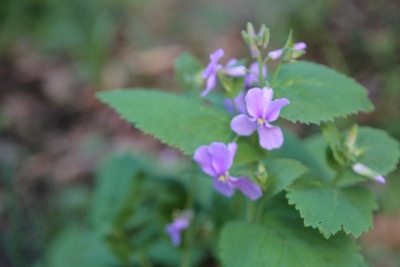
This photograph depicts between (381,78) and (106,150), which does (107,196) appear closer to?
(106,150)

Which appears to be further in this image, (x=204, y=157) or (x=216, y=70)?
(x=216, y=70)

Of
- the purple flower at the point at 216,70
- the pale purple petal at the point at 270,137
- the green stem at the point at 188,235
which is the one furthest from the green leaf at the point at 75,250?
the pale purple petal at the point at 270,137

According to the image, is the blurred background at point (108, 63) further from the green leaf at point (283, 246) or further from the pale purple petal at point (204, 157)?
the pale purple petal at point (204, 157)

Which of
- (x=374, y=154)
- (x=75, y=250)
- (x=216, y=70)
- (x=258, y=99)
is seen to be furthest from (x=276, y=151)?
(x=75, y=250)

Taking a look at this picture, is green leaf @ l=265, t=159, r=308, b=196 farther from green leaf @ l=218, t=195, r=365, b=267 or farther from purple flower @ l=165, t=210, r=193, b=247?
purple flower @ l=165, t=210, r=193, b=247

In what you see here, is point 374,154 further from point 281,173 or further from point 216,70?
point 216,70

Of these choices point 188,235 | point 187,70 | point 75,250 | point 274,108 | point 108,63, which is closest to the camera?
point 274,108
